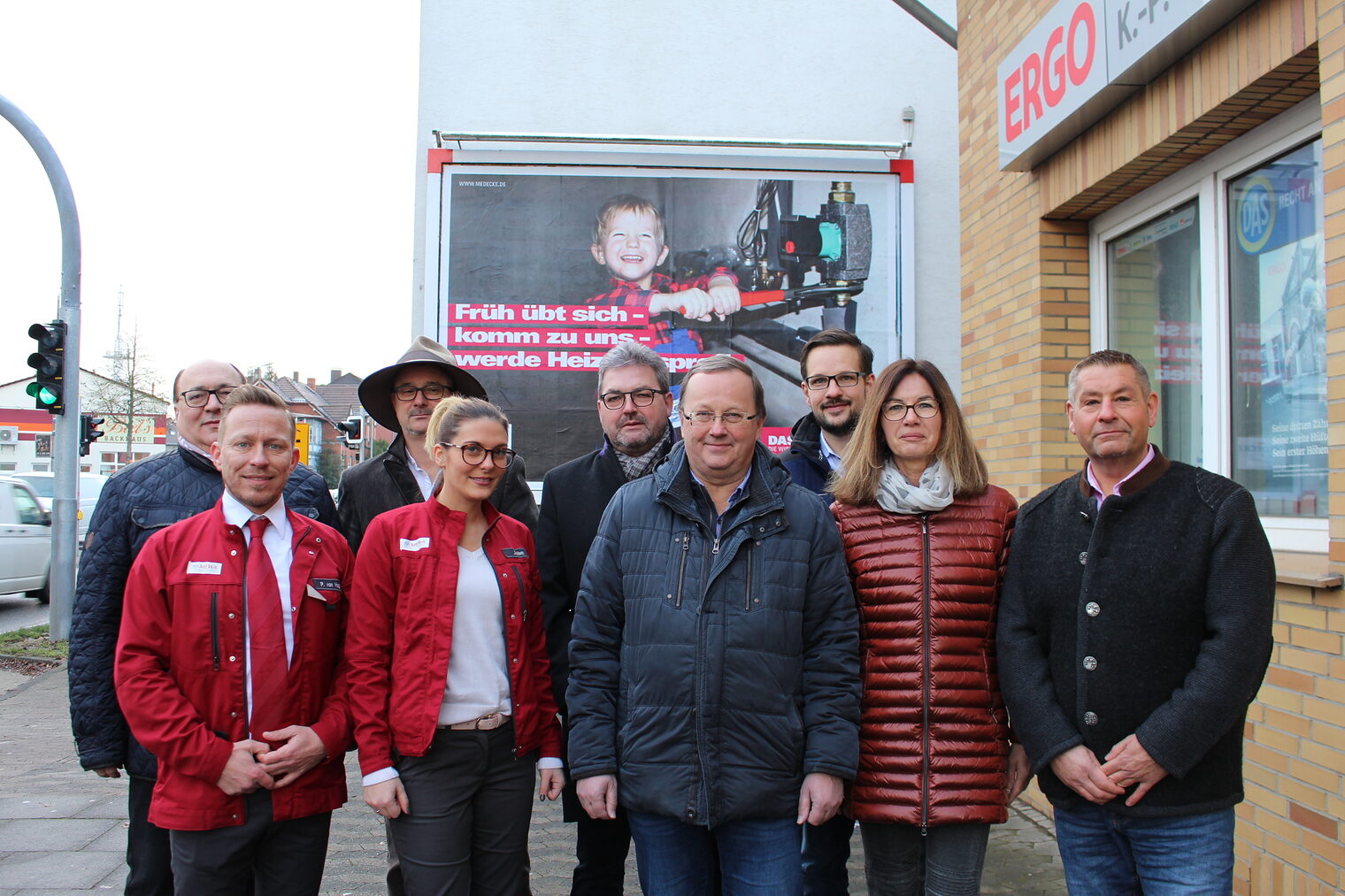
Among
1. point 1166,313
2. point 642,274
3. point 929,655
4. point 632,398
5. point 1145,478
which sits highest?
point 642,274

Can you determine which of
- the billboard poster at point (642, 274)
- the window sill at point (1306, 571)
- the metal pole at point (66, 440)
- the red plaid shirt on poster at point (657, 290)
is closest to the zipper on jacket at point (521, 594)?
the window sill at point (1306, 571)

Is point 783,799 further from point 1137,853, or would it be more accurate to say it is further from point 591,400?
point 591,400

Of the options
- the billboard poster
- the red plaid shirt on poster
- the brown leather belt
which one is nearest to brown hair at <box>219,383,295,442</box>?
the brown leather belt

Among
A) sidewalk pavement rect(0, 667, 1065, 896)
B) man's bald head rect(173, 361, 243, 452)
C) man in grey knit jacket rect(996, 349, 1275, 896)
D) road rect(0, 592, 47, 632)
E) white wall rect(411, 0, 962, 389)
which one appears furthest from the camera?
road rect(0, 592, 47, 632)

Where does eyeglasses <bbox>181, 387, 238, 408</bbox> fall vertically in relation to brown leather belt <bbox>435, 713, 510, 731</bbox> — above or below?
above

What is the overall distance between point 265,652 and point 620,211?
24.3 feet

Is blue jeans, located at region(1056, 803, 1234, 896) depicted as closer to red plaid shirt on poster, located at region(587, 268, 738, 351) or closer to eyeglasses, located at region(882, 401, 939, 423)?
eyeglasses, located at region(882, 401, 939, 423)

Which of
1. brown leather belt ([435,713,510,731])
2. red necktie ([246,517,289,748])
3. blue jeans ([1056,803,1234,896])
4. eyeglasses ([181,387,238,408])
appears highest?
eyeglasses ([181,387,238,408])

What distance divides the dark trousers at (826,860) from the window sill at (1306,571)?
5.26 feet

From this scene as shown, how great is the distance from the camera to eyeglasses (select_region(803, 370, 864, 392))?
3.52 m

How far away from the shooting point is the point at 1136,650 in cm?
235

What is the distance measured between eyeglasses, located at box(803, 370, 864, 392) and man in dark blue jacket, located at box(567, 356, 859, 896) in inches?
36.3

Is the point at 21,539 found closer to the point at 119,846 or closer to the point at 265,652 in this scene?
the point at 119,846

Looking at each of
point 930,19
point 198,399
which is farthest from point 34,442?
point 198,399
